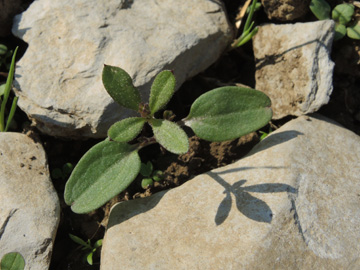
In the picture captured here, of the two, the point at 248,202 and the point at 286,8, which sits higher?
the point at 286,8

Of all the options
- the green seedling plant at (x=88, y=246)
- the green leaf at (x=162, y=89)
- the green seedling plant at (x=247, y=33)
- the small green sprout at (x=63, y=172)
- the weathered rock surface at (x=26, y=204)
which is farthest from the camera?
the green seedling plant at (x=247, y=33)

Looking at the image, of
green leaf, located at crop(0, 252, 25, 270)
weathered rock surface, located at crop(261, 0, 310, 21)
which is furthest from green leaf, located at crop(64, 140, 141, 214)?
weathered rock surface, located at crop(261, 0, 310, 21)

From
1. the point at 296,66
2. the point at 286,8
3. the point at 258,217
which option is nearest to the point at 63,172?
the point at 258,217

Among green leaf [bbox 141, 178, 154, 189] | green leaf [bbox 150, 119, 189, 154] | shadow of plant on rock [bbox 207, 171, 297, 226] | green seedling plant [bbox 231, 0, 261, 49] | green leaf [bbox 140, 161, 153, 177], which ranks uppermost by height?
green seedling plant [bbox 231, 0, 261, 49]

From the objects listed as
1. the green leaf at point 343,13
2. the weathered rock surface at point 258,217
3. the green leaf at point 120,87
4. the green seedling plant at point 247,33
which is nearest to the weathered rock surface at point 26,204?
the weathered rock surface at point 258,217

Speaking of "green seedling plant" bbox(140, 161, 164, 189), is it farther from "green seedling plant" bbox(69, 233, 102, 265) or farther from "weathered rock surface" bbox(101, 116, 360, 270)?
"green seedling plant" bbox(69, 233, 102, 265)

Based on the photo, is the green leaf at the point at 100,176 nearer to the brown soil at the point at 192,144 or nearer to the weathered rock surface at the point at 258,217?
the weathered rock surface at the point at 258,217

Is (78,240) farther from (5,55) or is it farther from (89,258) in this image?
(5,55)
